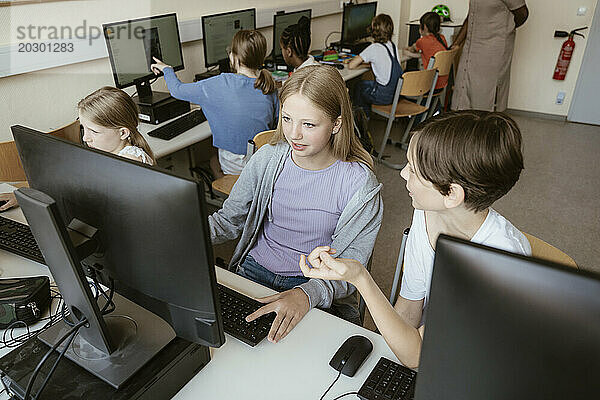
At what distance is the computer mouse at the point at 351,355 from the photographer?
0.93 m

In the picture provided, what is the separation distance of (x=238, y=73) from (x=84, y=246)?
1.86 metres

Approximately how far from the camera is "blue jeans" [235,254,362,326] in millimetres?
1343

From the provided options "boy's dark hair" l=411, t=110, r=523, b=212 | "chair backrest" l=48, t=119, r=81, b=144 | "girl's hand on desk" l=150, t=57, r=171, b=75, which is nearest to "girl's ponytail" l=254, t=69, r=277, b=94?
"girl's hand on desk" l=150, t=57, r=171, b=75

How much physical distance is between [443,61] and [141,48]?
2443 millimetres

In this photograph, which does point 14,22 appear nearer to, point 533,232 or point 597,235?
point 533,232

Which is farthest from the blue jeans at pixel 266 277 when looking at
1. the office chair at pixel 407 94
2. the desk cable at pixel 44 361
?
the office chair at pixel 407 94

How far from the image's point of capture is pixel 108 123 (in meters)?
1.57

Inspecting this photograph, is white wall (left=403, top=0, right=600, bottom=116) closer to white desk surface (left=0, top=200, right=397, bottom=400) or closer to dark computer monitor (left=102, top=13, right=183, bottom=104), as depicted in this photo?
dark computer monitor (left=102, top=13, right=183, bottom=104)

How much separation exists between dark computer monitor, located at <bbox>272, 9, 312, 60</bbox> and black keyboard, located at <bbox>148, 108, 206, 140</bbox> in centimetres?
109

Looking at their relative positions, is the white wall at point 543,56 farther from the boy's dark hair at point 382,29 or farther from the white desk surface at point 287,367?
the white desk surface at point 287,367

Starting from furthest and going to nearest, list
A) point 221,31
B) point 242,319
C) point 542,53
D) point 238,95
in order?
1. point 542,53
2. point 221,31
3. point 238,95
4. point 242,319

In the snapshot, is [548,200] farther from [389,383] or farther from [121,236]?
[121,236]

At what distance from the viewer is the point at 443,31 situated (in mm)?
4715

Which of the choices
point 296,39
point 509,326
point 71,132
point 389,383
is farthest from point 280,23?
point 509,326
